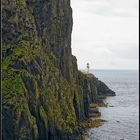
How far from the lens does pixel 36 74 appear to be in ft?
363

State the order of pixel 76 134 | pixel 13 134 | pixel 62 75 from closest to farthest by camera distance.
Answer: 1. pixel 13 134
2. pixel 76 134
3. pixel 62 75

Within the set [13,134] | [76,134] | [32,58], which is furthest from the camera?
[76,134]

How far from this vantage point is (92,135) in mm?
127438

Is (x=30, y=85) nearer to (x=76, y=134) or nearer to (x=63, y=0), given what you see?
(x=76, y=134)

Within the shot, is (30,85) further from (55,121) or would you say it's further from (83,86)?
(83,86)

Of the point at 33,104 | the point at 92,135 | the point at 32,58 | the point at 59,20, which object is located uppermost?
the point at 59,20

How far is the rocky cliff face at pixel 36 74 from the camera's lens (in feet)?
326

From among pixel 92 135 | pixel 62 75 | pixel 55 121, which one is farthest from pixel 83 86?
pixel 55 121

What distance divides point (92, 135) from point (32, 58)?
32.7m

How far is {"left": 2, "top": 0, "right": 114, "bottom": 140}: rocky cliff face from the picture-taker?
326ft

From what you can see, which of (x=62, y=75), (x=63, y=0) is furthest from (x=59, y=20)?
(x=62, y=75)

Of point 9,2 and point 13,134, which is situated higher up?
point 9,2

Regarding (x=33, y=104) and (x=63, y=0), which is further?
(x=63, y=0)

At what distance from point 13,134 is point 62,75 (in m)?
48.5
